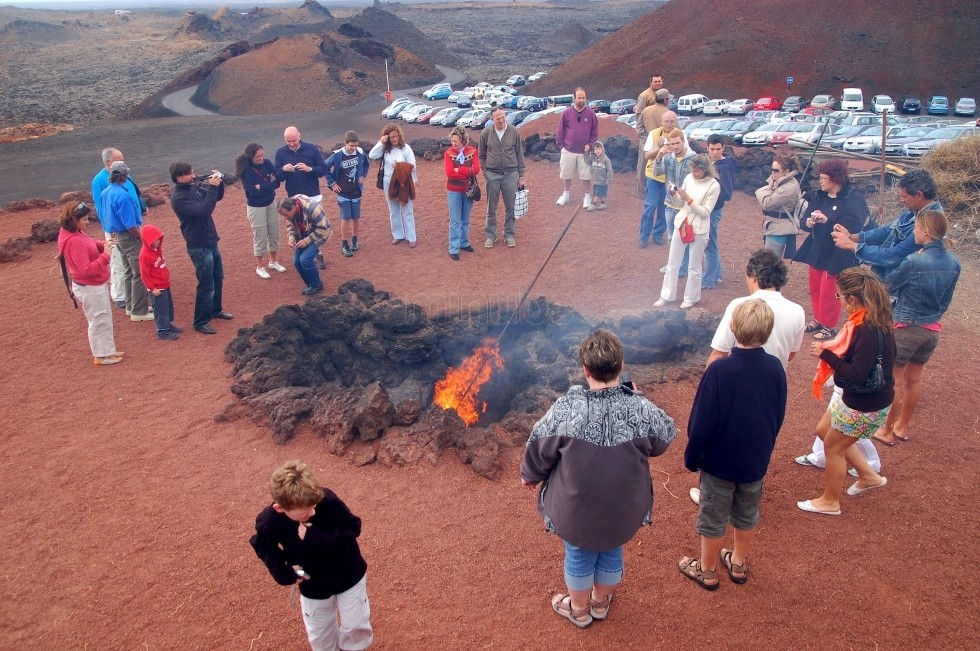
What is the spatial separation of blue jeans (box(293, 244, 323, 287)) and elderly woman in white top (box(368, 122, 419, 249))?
1798 millimetres

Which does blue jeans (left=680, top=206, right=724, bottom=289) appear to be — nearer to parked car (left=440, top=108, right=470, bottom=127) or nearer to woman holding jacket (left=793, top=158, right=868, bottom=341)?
woman holding jacket (left=793, top=158, right=868, bottom=341)

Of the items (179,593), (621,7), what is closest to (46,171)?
(179,593)

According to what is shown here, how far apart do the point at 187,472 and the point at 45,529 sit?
104cm

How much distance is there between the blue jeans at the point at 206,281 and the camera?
7.61m

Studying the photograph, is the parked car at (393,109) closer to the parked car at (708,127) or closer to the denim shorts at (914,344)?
the parked car at (708,127)

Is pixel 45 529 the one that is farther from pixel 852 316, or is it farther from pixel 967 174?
pixel 967 174

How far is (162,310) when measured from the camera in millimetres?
7574

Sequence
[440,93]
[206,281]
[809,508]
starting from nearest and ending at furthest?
[809,508], [206,281], [440,93]

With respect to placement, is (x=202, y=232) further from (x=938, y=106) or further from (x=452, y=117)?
(x=938, y=106)

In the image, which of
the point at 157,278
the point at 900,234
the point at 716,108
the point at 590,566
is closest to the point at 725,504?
the point at 590,566

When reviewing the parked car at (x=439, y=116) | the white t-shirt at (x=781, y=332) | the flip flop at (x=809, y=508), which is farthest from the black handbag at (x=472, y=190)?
the parked car at (x=439, y=116)

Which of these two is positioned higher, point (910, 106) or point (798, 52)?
point (798, 52)

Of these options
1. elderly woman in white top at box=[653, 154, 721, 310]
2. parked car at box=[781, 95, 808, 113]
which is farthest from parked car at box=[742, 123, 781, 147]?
elderly woman in white top at box=[653, 154, 721, 310]

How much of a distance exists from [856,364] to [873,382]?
0.21 metres
